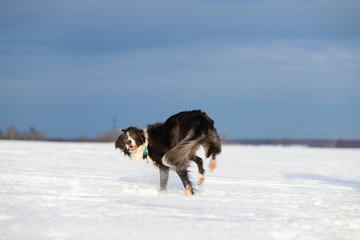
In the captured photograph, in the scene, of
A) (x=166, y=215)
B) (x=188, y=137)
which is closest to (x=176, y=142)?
(x=188, y=137)

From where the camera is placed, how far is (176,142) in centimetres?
711

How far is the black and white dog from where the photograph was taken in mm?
6676

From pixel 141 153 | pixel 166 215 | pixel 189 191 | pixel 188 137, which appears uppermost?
pixel 188 137

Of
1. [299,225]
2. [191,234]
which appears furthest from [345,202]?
[191,234]

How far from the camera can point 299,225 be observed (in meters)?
A: 4.38

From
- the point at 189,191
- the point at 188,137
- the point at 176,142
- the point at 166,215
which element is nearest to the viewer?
the point at 166,215

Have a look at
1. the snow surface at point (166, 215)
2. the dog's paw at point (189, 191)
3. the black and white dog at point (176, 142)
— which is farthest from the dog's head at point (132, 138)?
the dog's paw at point (189, 191)

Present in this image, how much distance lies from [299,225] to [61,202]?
3026 mm

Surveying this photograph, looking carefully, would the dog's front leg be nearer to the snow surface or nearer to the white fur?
the white fur

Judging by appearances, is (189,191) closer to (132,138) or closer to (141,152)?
(141,152)

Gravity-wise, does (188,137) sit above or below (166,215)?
above

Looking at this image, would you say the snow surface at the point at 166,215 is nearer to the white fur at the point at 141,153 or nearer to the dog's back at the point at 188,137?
the dog's back at the point at 188,137

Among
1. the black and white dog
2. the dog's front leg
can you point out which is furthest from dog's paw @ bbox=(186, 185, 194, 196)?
the dog's front leg

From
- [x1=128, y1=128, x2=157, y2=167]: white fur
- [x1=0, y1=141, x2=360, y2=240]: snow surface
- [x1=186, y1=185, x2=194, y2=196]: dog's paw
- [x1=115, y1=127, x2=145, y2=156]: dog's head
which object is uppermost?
[x1=115, y1=127, x2=145, y2=156]: dog's head
